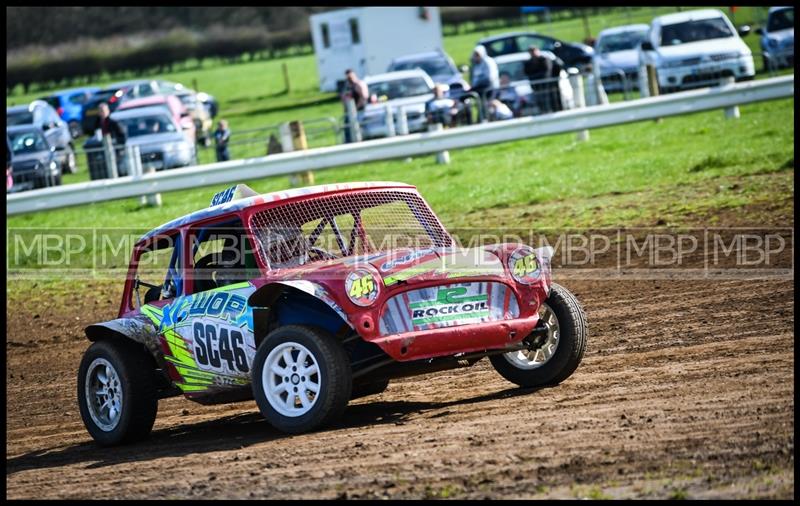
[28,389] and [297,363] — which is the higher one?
[297,363]

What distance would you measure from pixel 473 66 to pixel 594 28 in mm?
25914

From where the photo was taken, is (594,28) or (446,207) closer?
(446,207)

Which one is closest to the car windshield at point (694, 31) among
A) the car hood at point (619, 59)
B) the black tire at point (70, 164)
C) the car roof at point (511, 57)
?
the car hood at point (619, 59)

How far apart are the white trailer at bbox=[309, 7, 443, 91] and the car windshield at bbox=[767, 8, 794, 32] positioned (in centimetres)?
1587

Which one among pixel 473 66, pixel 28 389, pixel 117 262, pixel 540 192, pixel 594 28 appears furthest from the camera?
pixel 594 28

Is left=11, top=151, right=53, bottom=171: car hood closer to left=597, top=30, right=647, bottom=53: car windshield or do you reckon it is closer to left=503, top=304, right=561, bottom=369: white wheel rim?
left=503, top=304, right=561, bottom=369: white wheel rim

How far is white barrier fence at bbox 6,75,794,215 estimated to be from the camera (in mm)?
18297

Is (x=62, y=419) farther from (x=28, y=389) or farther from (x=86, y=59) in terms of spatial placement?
(x=86, y=59)

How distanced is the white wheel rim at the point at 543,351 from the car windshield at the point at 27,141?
62.4 ft

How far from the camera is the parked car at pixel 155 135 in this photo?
2277cm

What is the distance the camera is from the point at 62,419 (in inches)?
399

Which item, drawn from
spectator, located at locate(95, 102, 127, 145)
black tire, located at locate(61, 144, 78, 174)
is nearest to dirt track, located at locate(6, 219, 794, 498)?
black tire, located at locate(61, 144, 78, 174)

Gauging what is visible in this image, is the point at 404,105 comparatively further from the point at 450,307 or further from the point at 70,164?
the point at 450,307

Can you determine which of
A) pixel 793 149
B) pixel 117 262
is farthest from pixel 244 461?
pixel 793 149
